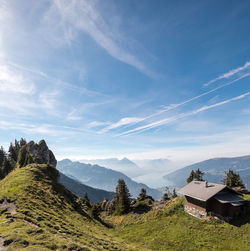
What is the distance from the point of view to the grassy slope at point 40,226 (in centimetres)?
1465

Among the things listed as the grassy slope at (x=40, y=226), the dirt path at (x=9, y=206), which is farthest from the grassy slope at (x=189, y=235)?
the dirt path at (x=9, y=206)

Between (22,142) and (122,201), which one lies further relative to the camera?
(22,142)

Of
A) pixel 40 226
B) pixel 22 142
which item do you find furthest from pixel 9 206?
pixel 22 142

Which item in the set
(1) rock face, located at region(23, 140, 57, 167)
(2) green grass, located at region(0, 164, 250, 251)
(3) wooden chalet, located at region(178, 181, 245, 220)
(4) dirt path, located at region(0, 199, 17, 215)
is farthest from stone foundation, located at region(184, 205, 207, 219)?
(1) rock face, located at region(23, 140, 57, 167)

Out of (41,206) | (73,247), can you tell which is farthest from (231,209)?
(41,206)

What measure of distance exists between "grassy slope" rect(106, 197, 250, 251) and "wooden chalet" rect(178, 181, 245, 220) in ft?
6.00

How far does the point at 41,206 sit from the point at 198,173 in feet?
260

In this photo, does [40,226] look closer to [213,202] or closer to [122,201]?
[213,202]

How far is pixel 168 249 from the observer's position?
84.7 feet

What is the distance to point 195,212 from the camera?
118 ft

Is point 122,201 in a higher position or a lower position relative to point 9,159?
lower

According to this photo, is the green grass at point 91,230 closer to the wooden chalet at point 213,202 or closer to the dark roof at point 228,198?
the wooden chalet at point 213,202

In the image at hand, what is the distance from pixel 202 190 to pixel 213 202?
145 inches

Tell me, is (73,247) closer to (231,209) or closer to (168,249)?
(168,249)
